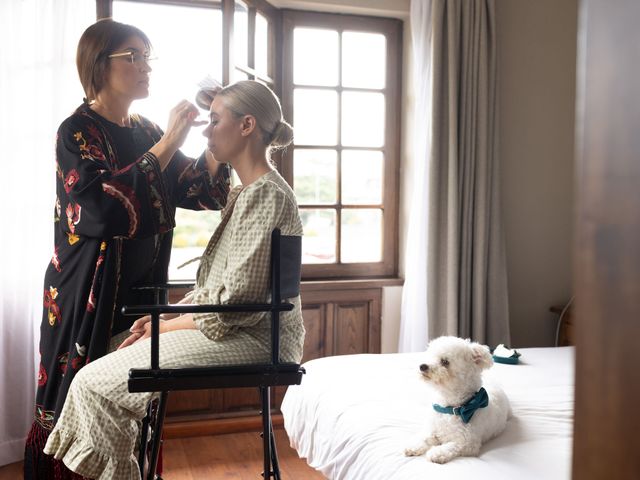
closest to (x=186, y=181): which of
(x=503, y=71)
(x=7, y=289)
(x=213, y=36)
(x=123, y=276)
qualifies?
(x=123, y=276)

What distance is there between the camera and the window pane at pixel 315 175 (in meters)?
3.62

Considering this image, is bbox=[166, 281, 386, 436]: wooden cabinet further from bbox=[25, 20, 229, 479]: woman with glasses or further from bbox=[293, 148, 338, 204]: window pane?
bbox=[25, 20, 229, 479]: woman with glasses

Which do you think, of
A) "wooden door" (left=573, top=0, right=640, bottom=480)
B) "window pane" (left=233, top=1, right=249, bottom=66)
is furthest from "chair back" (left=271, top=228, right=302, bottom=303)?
"window pane" (left=233, top=1, right=249, bottom=66)

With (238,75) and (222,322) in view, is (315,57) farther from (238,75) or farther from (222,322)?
(222,322)

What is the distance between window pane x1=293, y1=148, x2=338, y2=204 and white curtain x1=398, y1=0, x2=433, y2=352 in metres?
0.45

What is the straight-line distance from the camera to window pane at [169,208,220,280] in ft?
11.7

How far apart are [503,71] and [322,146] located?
1091 mm

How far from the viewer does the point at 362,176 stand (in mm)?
3732

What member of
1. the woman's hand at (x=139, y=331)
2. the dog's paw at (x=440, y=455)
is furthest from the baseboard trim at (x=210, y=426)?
the dog's paw at (x=440, y=455)

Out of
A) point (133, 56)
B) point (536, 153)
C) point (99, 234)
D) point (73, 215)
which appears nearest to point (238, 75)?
point (133, 56)

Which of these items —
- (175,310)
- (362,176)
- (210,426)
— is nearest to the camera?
(175,310)

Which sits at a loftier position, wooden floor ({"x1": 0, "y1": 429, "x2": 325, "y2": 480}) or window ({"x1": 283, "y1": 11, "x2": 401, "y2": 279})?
window ({"x1": 283, "y1": 11, "x2": 401, "y2": 279})

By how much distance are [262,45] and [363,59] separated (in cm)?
60

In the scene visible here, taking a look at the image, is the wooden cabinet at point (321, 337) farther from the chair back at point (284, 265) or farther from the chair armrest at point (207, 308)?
the chair armrest at point (207, 308)
